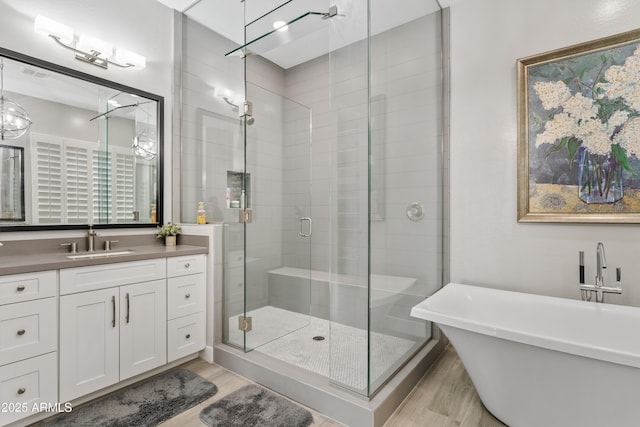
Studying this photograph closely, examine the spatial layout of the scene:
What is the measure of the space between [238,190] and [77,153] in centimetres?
115

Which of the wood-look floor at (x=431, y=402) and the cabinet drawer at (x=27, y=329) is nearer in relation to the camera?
the cabinet drawer at (x=27, y=329)

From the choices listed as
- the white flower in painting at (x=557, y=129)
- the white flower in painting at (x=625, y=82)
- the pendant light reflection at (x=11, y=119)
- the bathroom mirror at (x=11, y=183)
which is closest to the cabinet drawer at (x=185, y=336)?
the bathroom mirror at (x=11, y=183)

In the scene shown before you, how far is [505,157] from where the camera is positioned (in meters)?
2.40

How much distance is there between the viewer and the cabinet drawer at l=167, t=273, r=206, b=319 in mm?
2229

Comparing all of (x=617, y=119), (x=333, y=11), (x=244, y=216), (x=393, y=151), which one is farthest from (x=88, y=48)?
(x=617, y=119)

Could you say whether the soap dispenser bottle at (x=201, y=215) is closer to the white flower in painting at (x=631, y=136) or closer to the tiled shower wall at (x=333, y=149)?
the tiled shower wall at (x=333, y=149)

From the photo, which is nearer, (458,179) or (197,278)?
(197,278)

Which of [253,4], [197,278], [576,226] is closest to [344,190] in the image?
[197,278]

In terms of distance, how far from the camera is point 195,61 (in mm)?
2906

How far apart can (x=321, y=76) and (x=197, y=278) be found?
2592 millimetres

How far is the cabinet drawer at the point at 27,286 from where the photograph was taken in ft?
5.02

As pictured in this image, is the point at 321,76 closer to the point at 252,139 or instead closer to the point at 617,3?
the point at 252,139

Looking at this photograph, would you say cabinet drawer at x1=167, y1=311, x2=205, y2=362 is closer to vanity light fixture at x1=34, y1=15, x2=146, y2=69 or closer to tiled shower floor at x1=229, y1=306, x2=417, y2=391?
tiled shower floor at x1=229, y1=306, x2=417, y2=391

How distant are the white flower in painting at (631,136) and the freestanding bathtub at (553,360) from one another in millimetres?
974
